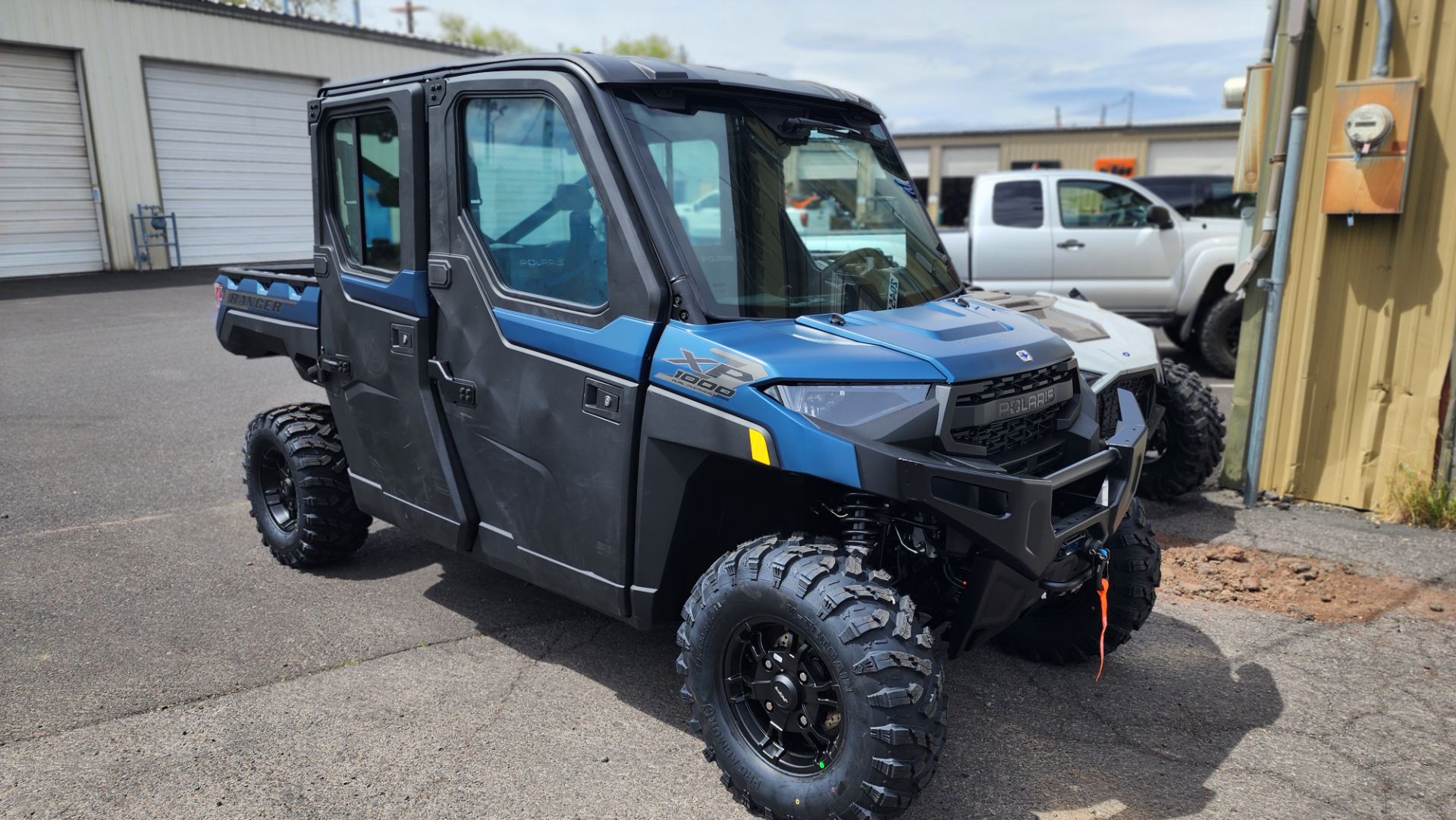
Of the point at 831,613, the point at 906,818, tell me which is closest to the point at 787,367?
the point at 831,613

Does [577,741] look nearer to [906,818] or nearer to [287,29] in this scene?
[906,818]

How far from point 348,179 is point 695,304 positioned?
2.06 metres

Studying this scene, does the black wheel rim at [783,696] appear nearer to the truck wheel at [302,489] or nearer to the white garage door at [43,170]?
the truck wheel at [302,489]

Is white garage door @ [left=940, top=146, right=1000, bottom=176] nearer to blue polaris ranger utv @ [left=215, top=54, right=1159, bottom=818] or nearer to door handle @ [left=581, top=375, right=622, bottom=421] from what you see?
blue polaris ranger utv @ [left=215, top=54, right=1159, bottom=818]

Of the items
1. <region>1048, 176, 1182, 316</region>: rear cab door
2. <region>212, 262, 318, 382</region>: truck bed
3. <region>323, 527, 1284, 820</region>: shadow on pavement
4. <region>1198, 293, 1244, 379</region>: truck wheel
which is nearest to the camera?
<region>323, 527, 1284, 820</region>: shadow on pavement

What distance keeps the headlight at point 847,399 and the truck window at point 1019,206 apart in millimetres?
8023

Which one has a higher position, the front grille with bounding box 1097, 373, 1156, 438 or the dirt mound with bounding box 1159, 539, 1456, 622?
the front grille with bounding box 1097, 373, 1156, 438

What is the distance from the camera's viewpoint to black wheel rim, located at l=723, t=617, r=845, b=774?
3008 millimetres

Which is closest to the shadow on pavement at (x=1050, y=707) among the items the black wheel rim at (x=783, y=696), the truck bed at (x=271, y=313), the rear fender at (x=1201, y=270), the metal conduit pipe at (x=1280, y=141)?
the black wheel rim at (x=783, y=696)

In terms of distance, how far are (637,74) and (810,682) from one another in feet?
6.55

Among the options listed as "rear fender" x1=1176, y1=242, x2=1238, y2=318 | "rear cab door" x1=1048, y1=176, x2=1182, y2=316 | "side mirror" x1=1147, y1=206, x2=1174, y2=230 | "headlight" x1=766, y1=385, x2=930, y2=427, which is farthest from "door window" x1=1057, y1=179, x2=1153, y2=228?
"headlight" x1=766, y1=385, x2=930, y2=427

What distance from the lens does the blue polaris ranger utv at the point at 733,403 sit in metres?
2.89

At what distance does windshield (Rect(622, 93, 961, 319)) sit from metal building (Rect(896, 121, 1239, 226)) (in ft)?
102

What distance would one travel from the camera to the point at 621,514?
3.35 m
